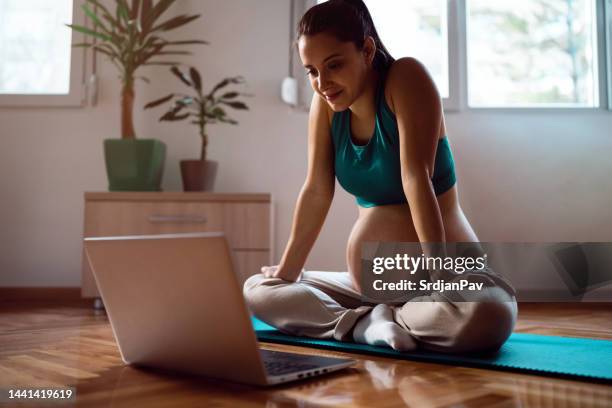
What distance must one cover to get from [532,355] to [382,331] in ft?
0.93

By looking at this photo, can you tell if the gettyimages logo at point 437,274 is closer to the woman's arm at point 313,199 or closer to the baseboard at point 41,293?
the woman's arm at point 313,199

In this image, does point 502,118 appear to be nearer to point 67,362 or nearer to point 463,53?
point 463,53

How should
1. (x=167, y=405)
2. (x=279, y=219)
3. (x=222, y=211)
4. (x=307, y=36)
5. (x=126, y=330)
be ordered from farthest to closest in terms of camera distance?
(x=279, y=219), (x=222, y=211), (x=307, y=36), (x=126, y=330), (x=167, y=405)

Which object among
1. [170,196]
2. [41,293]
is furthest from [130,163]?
Answer: [41,293]

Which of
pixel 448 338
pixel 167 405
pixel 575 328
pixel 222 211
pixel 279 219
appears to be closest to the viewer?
pixel 167 405

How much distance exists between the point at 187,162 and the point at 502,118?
1433 millimetres

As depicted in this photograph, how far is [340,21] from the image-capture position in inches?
48.9

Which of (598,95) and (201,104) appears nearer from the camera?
(201,104)

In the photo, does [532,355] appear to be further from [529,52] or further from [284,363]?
[529,52]

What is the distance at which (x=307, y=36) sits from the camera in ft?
4.09

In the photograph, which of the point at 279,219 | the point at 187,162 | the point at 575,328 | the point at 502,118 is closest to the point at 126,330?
the point at 575,328

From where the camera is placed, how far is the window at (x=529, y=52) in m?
2.79

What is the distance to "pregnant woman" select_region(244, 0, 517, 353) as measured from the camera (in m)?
1.13

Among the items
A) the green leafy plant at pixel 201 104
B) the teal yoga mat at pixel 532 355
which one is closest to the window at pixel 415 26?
the green leafy plant at pixel 201 104
